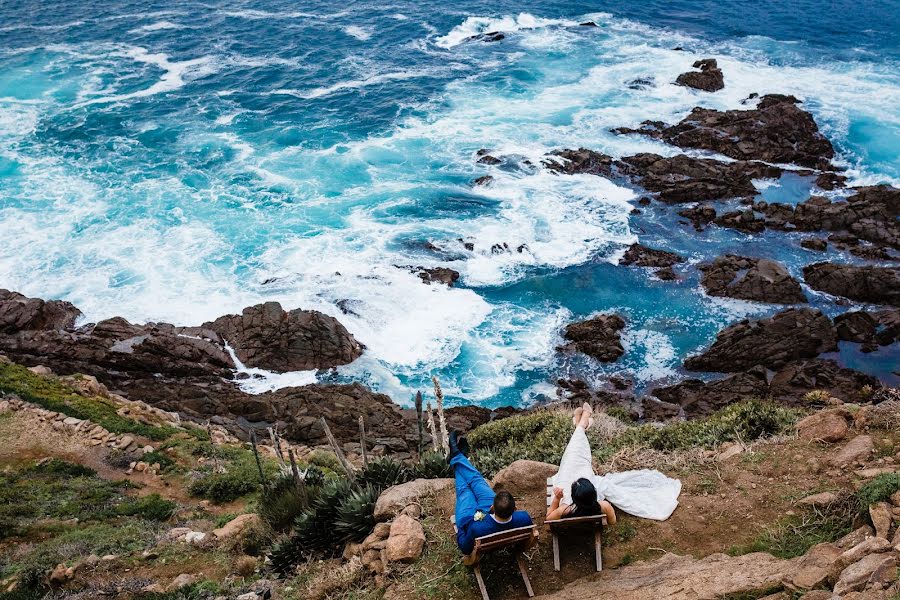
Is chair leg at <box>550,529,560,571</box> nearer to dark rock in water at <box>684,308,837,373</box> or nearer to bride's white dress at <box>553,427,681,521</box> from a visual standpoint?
bride's white dress at <box>553,427,681,521</box>

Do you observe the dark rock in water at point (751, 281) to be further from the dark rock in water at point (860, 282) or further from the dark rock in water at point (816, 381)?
the dark rock in water at point (816, 381)

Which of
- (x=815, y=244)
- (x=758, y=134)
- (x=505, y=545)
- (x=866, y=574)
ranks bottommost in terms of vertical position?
(x=815, y=244)

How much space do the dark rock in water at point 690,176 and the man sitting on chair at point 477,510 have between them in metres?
25.7

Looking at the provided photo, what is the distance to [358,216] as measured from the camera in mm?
29766

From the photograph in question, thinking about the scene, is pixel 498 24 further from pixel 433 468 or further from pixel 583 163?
pixel 433 468

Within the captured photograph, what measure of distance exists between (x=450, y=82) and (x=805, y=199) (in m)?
22.0

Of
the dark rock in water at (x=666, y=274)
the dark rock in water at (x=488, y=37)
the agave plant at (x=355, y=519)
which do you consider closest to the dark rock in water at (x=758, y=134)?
the dark rock in water at (x=666, y=274)

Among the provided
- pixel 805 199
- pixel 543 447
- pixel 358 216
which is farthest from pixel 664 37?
pixel 543 447

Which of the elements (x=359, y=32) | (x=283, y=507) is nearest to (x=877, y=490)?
(x=283, y=507)

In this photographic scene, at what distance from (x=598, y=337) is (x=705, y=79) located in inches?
946

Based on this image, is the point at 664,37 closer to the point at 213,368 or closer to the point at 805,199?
the point at 805,199

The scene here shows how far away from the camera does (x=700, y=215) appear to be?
95.1 feet

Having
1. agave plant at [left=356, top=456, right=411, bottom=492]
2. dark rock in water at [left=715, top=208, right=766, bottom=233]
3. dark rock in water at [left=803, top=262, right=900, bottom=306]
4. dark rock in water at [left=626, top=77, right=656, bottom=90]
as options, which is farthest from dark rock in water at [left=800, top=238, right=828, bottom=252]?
agave plant at [left=356, top=456, right=411, bottom=492]

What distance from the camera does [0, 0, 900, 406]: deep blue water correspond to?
2433 cm
